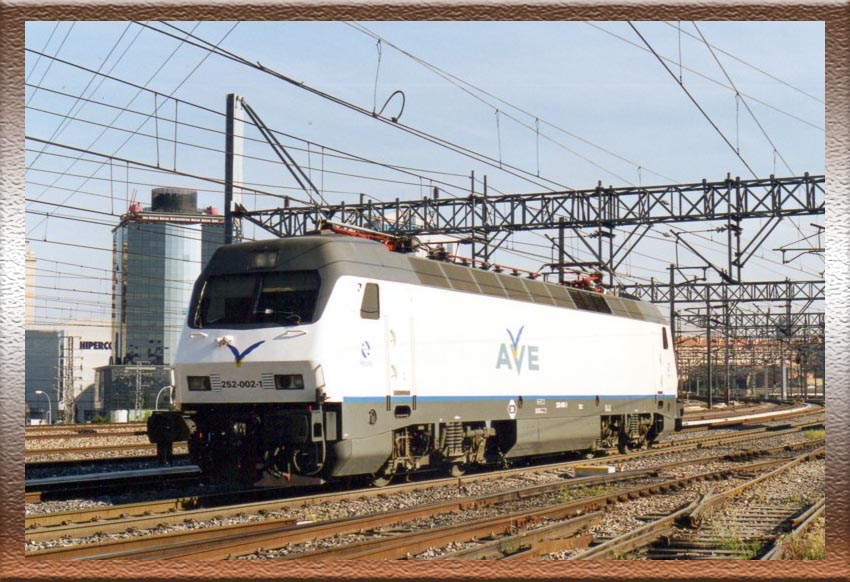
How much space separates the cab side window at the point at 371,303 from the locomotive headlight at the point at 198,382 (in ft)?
8.22

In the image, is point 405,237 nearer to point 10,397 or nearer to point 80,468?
point 80,468

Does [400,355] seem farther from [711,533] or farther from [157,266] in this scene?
[157,266]

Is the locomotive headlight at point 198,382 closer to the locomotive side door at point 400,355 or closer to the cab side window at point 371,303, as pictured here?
the cab side window at point 371,303

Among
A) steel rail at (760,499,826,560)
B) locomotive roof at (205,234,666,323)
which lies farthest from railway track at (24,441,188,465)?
steel rail at (760,499,826,560)

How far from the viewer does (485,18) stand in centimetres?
595

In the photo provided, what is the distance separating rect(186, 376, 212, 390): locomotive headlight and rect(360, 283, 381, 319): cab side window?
98.7 inches

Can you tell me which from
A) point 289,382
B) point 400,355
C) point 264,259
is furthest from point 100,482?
point 400,355

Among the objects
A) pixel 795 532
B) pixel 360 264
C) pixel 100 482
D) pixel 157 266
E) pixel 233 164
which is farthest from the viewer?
pixel 157 266

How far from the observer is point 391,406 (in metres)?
15.3

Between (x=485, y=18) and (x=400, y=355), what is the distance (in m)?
10.1

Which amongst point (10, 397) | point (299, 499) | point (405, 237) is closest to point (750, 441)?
point (405, 237)

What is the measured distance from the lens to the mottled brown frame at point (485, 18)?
5312 millimetres

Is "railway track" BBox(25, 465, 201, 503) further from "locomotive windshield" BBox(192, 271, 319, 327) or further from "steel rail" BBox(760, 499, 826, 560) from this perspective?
"steel rail" BBox(760, 499, 826, 560)

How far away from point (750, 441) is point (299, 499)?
19926mm
